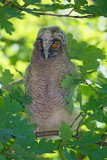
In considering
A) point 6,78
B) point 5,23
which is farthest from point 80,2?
point 6,78

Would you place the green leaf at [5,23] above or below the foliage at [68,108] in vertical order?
above

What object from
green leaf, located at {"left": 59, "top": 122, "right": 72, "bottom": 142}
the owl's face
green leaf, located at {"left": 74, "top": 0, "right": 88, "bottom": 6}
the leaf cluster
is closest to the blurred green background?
the owl's face

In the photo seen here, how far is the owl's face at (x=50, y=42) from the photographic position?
3.12 m

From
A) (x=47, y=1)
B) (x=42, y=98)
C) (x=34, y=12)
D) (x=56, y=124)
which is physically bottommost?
(x=56, y=124)

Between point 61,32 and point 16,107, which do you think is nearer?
point 16,107

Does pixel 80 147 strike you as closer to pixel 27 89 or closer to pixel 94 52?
pixel 94 52

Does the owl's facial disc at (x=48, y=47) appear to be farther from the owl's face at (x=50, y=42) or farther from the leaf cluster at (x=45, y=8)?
the leaf cluster at (x=45, y=8)

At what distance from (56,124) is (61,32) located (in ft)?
2.84

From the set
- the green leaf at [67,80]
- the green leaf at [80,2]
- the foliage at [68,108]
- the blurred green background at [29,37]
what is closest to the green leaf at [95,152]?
the foliage at [68,108]

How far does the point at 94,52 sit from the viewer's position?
290 centimetres

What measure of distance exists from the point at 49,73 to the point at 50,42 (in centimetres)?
32

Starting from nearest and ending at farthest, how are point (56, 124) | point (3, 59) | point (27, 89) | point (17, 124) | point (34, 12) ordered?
point (17, 124) → point (34, 12) → point (27, 89) → point (56, 124) → point (3, 59)

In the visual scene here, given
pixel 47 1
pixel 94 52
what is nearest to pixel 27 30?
pixel 47 1

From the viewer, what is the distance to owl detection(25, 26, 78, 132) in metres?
3.20
